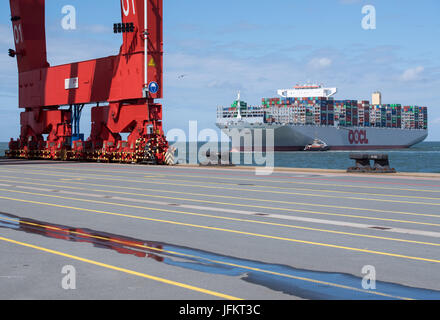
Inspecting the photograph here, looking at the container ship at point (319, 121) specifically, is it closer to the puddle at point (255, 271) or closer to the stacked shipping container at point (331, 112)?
the stacked shipping container at point (331, 112)

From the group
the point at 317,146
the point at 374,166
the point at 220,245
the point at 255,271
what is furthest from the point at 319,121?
the point at 255,271

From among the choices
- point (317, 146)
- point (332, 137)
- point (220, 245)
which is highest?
point (332, 137)

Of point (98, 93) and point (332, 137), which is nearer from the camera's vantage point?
point (98, 93)

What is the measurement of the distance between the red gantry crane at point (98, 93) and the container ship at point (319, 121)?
6219cm

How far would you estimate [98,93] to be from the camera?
141ft

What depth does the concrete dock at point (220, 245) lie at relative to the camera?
21.0 ft

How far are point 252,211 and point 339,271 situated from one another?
6330mm

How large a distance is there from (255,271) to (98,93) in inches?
1479

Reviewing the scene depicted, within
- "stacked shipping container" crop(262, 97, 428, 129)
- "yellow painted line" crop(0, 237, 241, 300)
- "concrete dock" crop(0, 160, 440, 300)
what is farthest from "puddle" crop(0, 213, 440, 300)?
"stacked shipping container" crop(262, 97, 428, 129)

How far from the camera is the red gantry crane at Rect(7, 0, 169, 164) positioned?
127ft

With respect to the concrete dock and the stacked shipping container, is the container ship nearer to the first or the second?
the stacked shipping container

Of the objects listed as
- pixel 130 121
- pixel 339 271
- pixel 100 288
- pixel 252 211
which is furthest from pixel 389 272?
pixel 130 121

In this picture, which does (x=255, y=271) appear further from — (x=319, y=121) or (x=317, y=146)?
(x=319, y=121)
